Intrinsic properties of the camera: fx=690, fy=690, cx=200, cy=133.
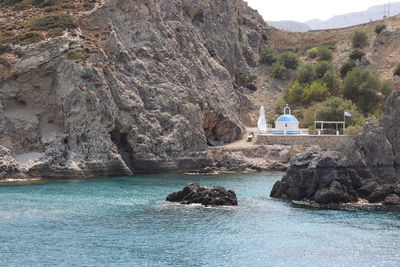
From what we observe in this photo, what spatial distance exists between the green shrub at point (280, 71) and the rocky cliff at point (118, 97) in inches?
707

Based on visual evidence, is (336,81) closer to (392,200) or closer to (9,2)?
(9,2)

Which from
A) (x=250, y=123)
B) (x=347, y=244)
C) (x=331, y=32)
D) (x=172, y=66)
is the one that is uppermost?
(x=331, y=32)

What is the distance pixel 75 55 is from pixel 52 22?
28.3ft

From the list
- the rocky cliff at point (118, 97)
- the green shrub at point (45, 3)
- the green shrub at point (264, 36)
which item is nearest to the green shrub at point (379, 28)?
the green shrub at point (264, 36)

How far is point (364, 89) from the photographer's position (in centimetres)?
10188

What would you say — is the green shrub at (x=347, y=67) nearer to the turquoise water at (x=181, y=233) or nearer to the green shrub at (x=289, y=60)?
the green shrub at (x=289, y=60)

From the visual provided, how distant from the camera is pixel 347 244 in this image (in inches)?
1435

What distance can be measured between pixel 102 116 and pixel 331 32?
243ft

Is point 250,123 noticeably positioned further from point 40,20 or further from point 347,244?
point 347,244

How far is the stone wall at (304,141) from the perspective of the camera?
276 ft

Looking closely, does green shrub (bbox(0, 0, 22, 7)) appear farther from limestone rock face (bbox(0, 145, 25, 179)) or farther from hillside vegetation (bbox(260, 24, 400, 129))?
hillside vegetation (bbox(260, 24, 400, 129))

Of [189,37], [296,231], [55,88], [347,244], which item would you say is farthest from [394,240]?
[189,37]

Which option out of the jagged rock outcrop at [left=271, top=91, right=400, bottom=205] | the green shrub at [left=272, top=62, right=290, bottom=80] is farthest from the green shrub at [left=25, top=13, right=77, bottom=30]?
the green shrub at [left=272, top=62, right=290, bottom=80]

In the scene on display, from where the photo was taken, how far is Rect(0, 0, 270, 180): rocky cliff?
225 ft
